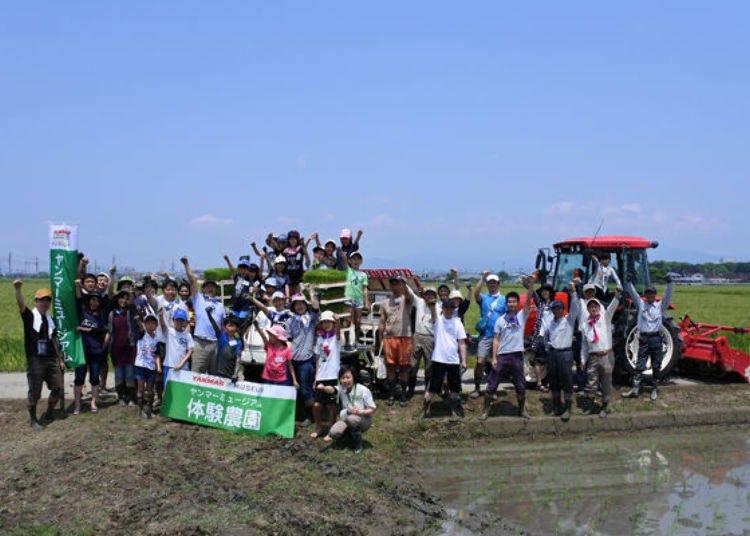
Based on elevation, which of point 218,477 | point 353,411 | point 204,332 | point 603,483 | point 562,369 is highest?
point 204,332

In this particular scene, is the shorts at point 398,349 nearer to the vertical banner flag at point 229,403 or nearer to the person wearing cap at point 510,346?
the person wearing cap at point 510,346

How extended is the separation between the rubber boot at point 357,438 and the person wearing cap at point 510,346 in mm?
2171

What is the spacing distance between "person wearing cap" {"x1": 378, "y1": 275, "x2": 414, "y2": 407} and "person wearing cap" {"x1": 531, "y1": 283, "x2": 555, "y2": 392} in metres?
2.00

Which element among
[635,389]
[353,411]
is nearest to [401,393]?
[353,411]

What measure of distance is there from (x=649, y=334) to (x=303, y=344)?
5634 millimetres

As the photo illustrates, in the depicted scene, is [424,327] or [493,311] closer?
[424,327]

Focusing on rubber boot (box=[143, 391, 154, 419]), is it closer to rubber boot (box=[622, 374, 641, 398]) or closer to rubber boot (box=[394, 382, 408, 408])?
rubber boot (box=[394, 382, 408, 408])

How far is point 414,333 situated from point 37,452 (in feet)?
16.6

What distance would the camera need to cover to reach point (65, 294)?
9266mm

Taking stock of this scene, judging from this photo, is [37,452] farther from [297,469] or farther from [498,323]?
[498,323]

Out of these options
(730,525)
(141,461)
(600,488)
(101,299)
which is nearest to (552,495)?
(600,488)

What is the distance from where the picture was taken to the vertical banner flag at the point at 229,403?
844 cm

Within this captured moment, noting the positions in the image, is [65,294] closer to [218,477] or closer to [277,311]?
[277,311]

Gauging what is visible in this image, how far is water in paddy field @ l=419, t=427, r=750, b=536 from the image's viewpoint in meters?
6.46
